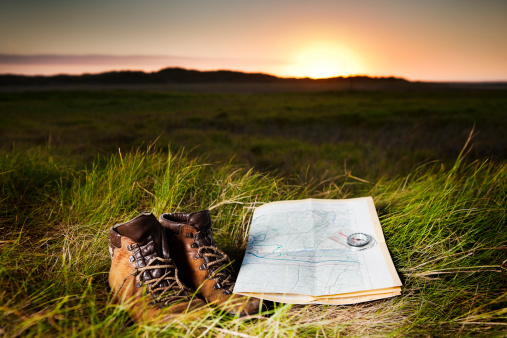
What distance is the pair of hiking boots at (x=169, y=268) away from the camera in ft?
4.32

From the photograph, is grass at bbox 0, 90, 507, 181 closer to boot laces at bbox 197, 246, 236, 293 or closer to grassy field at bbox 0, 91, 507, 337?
grassy field at bbox 0, 91, 507, 337

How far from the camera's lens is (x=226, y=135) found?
308 inches

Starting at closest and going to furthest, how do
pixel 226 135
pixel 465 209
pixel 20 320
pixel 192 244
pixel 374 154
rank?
pixel 20 320 → pixel 192 244 → pixel 465 209 → pixel 374 154 → pixel 226 135

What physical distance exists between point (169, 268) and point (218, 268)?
8.1 inches

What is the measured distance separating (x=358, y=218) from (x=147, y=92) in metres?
18.6

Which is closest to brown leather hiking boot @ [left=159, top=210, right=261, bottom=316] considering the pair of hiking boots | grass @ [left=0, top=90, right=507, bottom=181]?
the pair of hiking boots

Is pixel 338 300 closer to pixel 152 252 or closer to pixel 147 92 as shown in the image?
pixel 152 252

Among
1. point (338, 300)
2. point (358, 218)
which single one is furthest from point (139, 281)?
point (358, 218)

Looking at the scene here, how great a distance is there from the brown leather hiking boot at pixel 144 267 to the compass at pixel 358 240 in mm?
748

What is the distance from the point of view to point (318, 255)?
1.63m

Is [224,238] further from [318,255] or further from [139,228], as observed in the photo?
[139,228]

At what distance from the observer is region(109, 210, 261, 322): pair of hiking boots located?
132cm


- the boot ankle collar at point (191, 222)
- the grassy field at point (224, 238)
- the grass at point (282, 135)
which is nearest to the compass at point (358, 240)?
the grassy field at point (224, 238)

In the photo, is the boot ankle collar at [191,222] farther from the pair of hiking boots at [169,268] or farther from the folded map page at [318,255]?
the folded map page at [318,255]
